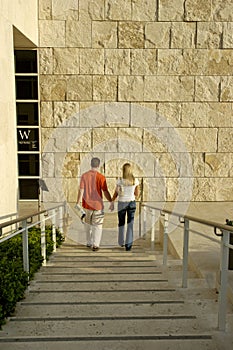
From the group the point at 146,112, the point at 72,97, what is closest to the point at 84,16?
the point at 72,97

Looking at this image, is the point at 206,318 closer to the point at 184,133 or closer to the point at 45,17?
the point at 184,133

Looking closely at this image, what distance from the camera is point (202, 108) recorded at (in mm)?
10117

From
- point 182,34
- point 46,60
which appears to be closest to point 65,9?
point 46,60

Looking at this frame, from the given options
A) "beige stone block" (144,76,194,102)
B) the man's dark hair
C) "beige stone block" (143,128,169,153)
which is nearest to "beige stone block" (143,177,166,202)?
"beige stone block" (143,128,169,153)

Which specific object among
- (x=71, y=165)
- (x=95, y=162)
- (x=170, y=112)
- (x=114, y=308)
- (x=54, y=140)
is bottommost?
(x=114, y=308)

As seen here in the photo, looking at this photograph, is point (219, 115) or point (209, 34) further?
point (219, 115)

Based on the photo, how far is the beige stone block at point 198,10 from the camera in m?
9.75

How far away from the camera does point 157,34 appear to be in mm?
9805

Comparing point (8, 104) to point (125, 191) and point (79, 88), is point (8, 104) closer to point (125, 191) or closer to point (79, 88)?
point (79, 88)

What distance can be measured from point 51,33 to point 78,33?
Result: 2.63 ft

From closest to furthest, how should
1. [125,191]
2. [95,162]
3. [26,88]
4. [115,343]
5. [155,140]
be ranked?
[115,343] < [95,162] < [125,191] < [26,88] < [155,140]

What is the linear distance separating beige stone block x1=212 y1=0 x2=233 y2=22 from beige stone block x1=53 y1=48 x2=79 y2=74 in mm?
4303

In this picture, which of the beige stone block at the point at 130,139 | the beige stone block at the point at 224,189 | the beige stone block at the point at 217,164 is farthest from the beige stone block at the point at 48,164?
the beige stone block at the point at 224,189

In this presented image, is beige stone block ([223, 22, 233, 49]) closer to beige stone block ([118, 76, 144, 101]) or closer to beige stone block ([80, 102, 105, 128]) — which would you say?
beige stone block ([118, 76, 144, 101])
